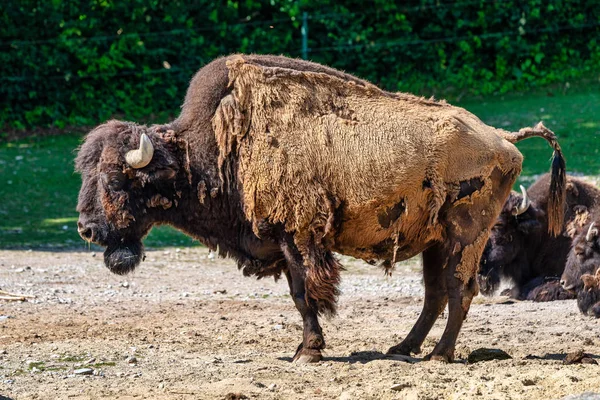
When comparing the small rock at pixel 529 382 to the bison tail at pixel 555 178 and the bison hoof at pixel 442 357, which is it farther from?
the bison tail at pixel 555 178

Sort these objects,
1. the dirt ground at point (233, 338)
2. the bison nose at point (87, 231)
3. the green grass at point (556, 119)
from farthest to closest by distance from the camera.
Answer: the green grass at point (556, 119) → the bison nose at point (87, 231) → the dirt ground at point (233, 338)

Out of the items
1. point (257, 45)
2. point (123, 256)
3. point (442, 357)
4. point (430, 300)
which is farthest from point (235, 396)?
point (257, 45)

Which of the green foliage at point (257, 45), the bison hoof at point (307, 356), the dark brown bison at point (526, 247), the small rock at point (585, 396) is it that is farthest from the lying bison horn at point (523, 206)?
the green foliage at point (257, 45)

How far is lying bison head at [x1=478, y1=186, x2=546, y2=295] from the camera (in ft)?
37.1

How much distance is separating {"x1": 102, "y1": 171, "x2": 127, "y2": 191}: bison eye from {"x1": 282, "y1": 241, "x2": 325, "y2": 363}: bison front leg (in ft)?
4.27

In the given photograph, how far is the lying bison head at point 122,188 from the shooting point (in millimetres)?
7707

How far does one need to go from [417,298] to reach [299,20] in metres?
10.6

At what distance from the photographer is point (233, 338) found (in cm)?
852

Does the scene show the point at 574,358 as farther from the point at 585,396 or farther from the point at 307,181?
the point at 307,181

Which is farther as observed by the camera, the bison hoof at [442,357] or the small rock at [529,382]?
the bison hoof at [442,357]

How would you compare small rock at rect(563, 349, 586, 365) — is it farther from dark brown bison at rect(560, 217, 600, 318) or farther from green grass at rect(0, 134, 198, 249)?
green grass at rect(0, 134, 198, 249)

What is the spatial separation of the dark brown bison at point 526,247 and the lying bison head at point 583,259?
A: 0.97 metres

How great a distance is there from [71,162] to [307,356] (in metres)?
7.08

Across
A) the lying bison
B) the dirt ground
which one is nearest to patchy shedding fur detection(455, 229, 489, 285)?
the lying bison
